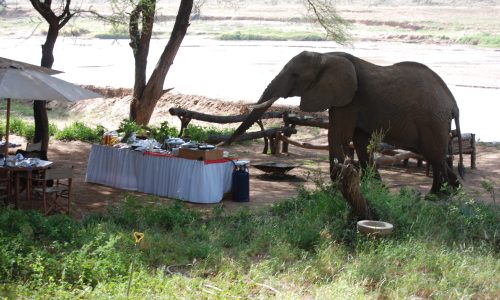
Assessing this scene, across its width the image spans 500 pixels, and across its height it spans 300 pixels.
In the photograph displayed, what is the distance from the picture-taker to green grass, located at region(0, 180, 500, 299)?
8.89 m

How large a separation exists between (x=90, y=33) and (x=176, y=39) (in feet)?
181

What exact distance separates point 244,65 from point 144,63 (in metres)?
23.7

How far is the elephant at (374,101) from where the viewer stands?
14.5 m

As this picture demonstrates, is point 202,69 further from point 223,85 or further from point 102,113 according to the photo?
point 102,113

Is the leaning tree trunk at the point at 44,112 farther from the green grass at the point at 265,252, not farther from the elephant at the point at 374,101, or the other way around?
the green grass at the point at 265,252

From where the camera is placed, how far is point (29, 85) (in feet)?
41.0

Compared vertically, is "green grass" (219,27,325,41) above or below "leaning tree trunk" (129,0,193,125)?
above

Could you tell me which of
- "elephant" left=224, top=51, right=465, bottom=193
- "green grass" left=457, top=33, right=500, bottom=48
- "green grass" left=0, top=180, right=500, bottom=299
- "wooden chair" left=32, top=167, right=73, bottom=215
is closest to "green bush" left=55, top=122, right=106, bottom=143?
"elephant" left=224, top=51, right=465, bottom=193

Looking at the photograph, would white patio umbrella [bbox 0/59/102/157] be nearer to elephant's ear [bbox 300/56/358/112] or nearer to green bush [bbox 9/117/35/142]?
elephant's ear [bbox 300/56/358/112]

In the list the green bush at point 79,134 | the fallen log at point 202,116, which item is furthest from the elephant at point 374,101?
the green bush at point 79,134

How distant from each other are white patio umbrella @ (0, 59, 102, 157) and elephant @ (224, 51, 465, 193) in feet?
11.4

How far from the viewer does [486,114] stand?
29875 mm

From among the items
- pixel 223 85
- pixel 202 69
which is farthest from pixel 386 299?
pixel 202 69

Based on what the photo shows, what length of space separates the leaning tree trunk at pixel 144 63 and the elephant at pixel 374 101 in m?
7.56
